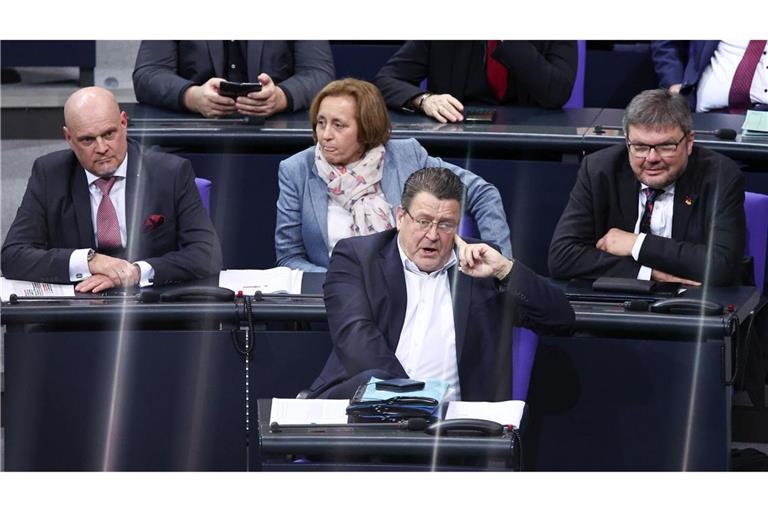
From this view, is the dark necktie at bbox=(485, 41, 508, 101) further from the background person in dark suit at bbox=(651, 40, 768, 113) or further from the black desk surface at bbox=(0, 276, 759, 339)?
the black desk surface at bbox=(0, 276, 759, 339)

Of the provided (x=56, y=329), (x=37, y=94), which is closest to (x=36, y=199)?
(x=56, y=329)

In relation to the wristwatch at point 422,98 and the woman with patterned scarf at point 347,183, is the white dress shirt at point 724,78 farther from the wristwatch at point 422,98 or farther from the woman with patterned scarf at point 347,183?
the woman with patterned scarf at point 347,183

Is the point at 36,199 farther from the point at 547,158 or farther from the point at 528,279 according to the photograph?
the point at 547,158

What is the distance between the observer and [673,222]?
4098 millimetres

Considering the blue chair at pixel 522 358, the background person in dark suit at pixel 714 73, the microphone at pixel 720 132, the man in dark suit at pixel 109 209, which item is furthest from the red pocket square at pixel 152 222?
the background person in dark suit at pixel 714 73

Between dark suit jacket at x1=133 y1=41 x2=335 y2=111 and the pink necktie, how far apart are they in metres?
1.07

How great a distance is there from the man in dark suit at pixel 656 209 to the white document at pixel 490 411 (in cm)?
101

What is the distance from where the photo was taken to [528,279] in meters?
3.51

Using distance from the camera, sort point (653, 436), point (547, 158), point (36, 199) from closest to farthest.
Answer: point (653, 436) → point (36, 199) → point (547, 158)

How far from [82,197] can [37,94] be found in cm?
322

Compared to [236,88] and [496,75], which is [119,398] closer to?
[236,88]

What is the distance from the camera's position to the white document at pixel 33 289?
380 centimetres

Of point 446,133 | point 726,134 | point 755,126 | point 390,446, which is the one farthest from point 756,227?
point 390,446

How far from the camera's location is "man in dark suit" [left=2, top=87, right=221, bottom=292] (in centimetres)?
395
